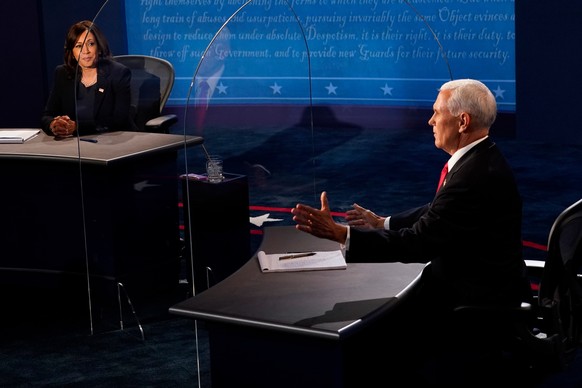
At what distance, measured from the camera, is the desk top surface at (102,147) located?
4.84 metres

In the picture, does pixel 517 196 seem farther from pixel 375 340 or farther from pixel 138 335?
pixel 138 335

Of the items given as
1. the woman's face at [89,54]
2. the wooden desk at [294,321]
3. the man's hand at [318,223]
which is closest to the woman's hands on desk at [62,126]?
the woman's face at [89,54]

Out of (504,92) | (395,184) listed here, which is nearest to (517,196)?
(395,184)

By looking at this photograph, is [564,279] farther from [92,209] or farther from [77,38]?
[77,38]

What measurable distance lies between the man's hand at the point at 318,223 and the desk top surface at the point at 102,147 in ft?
5.61

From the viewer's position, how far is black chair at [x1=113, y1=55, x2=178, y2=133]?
16.9ft

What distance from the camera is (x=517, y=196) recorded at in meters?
3.21

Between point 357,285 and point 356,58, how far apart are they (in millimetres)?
6580

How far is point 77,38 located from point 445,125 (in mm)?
2625

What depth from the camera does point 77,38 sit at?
208 inches

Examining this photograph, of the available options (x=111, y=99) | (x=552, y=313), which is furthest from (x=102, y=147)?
(x=552, y=313)

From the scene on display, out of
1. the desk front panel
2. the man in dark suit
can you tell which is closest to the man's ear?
the man in dark suit

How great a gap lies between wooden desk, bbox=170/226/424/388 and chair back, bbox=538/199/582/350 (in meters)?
0.41

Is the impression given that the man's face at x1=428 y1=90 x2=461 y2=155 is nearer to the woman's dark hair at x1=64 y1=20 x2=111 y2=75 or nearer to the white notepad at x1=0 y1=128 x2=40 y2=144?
the woman's dark hair at x1=64 y1=20 x2=111 y2=75
